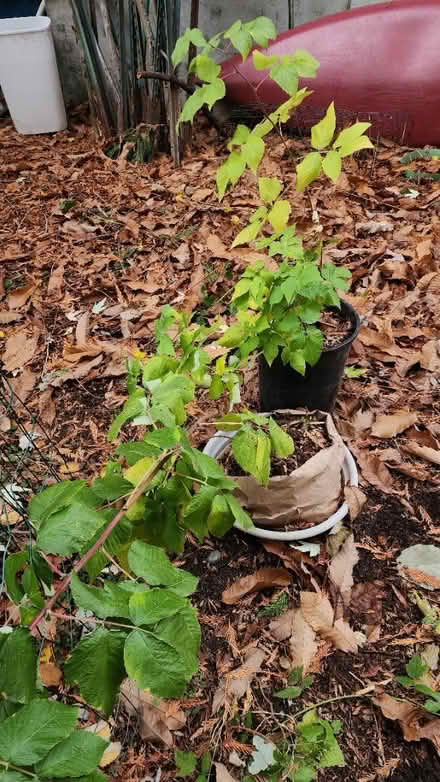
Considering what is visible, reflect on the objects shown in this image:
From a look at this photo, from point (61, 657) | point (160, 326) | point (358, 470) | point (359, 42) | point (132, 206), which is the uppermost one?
point (359, 42)

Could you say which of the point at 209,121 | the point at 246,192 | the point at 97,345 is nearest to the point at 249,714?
the point at 97,345

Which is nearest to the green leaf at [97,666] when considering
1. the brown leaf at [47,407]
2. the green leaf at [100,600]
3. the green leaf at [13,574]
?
the green leaf at [100,600]

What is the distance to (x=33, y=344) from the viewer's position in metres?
2.39

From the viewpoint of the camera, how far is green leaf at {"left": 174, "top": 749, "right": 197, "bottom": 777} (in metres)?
1.18

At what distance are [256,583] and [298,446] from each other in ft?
1.33

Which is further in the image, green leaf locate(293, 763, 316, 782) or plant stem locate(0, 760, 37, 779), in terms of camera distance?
green leaf locate(293, 763, 316, 782)

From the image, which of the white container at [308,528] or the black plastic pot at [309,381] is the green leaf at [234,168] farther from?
the white container at [308,528]

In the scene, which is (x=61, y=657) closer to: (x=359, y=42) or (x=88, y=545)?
(x=88, y=545)

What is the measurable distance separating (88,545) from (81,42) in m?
3.58

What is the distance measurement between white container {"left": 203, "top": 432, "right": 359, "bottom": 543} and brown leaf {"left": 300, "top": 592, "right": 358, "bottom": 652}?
158 mm

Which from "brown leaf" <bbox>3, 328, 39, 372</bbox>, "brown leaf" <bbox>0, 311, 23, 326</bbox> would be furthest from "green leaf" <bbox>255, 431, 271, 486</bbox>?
"brown leaf" <bbox>0, 311, 23, 326</bbox>

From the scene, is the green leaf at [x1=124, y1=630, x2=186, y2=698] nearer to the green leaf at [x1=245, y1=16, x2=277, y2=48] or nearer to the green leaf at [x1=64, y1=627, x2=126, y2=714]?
the green leaf at [x1=64, y1=627, x2=126, y2=714]

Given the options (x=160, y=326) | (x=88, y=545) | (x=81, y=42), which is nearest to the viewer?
(x=88, y=545)

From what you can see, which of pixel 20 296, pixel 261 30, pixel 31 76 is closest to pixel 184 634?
pixel 261 30
